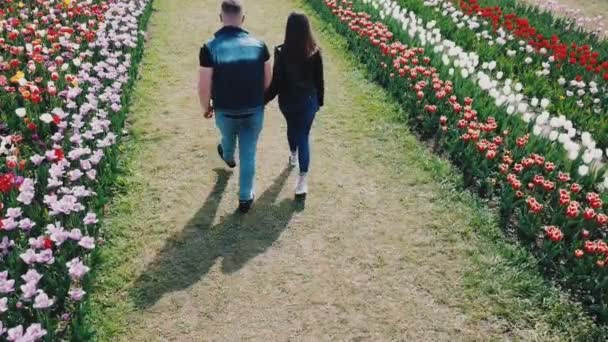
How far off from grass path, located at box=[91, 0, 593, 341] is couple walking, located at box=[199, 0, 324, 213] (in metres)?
0.63

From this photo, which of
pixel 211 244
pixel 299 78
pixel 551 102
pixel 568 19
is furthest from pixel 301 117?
pixel 568 19

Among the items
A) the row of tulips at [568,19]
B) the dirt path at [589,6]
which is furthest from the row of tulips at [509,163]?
the dirt path at [589,6]

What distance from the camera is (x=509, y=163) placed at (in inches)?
207

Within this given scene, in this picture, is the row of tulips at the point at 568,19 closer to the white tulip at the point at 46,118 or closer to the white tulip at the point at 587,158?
the white tulip at the point at 587,158

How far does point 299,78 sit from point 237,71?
56 centimetres

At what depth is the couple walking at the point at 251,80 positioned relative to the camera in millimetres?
4172

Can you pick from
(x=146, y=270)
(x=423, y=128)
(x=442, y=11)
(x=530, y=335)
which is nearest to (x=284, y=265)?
(x=146, y=270)

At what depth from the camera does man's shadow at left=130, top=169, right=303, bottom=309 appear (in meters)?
4.37

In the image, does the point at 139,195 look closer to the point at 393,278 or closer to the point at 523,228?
the point at 393,278

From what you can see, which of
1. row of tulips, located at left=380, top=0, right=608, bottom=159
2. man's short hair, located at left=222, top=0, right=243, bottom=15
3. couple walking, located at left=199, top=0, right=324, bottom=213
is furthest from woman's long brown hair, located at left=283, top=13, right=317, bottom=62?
row of tulips, located at left=380, top=0, right=608, bottom=159

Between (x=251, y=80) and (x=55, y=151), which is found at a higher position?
(x=251, y=80)

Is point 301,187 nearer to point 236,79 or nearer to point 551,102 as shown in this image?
→ point 236,79

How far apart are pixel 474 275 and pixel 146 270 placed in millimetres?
2779

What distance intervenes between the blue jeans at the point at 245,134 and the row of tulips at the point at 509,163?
2297mm
